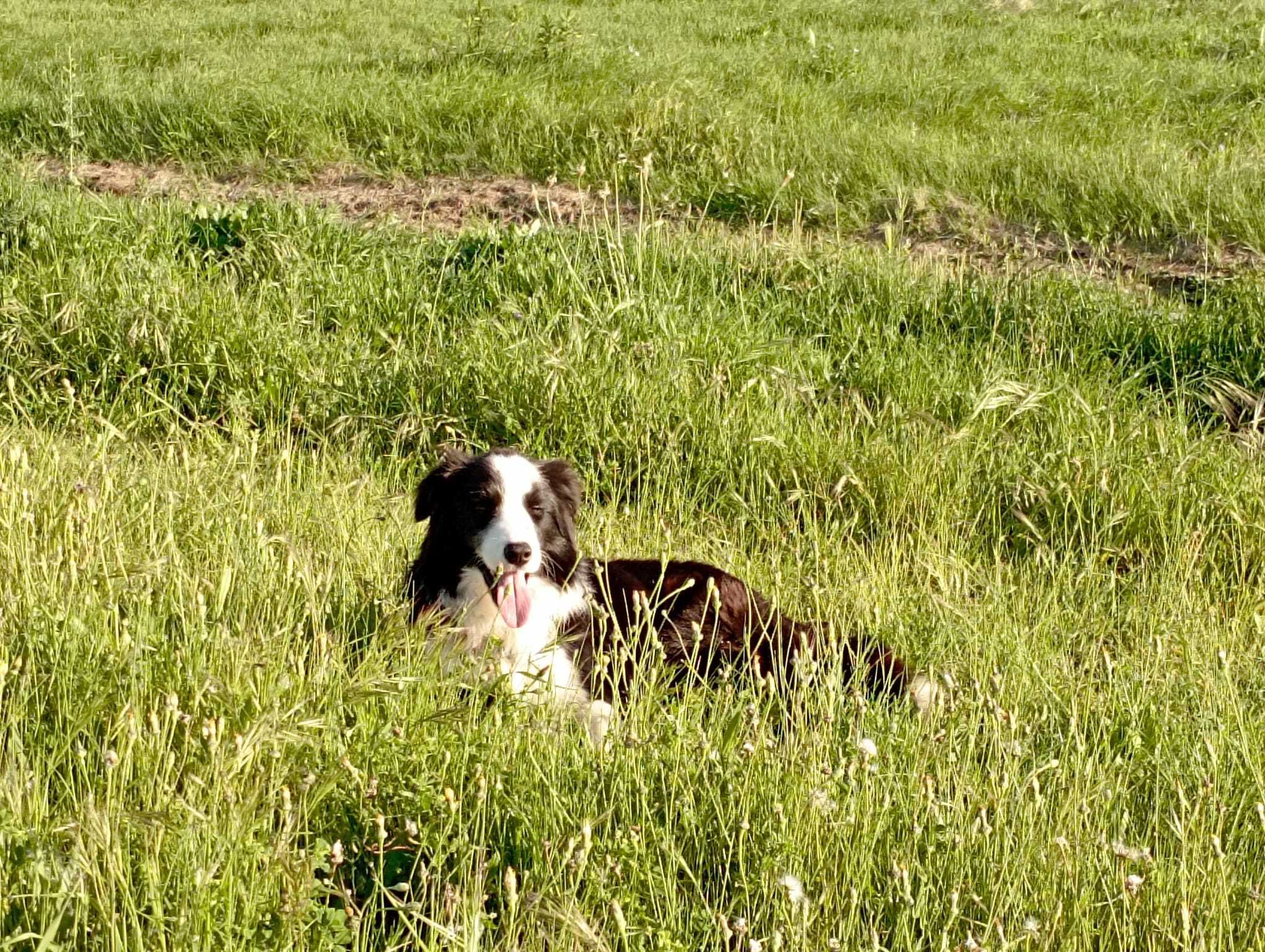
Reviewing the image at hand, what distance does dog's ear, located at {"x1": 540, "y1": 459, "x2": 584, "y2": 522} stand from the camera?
12.8 ft

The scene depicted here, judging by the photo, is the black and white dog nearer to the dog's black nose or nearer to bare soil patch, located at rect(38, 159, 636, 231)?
the dog's black nose

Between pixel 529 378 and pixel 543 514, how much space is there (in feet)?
4.58

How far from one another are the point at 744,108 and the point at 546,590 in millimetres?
6899

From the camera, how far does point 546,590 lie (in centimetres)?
375

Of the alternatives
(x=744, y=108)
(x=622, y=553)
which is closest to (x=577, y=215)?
(x=744, y=108)

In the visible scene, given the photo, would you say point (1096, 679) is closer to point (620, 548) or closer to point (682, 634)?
point (682, 634)

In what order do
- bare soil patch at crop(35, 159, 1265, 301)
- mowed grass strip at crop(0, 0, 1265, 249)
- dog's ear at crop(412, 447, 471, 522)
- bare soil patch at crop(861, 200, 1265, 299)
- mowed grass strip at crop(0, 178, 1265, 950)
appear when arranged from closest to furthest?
mowed grass strip at crop(0, 178, 1265, 950), dog's ear at crop(412, 447, 471, 522), bare soil patch at crop(861, 200, 1265, 299), bare soil patch at crop(35, 159, 1265, 301), mowed grass strip at crop(0, 0, 1265, 249)

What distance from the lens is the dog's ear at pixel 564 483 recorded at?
3887 mm

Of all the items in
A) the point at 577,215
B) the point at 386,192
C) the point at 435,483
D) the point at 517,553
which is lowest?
the point at 517,553

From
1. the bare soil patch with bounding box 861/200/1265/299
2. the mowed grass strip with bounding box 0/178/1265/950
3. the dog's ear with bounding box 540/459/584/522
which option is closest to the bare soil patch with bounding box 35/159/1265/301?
the bare soil patch with bounding box 861/200/1265/299

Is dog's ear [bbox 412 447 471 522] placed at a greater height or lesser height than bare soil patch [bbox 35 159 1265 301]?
lesser

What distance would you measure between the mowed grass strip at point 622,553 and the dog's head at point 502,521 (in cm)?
25

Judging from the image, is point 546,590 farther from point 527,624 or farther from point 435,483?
point 435,483

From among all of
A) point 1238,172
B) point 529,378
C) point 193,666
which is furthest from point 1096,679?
point 1238,172
